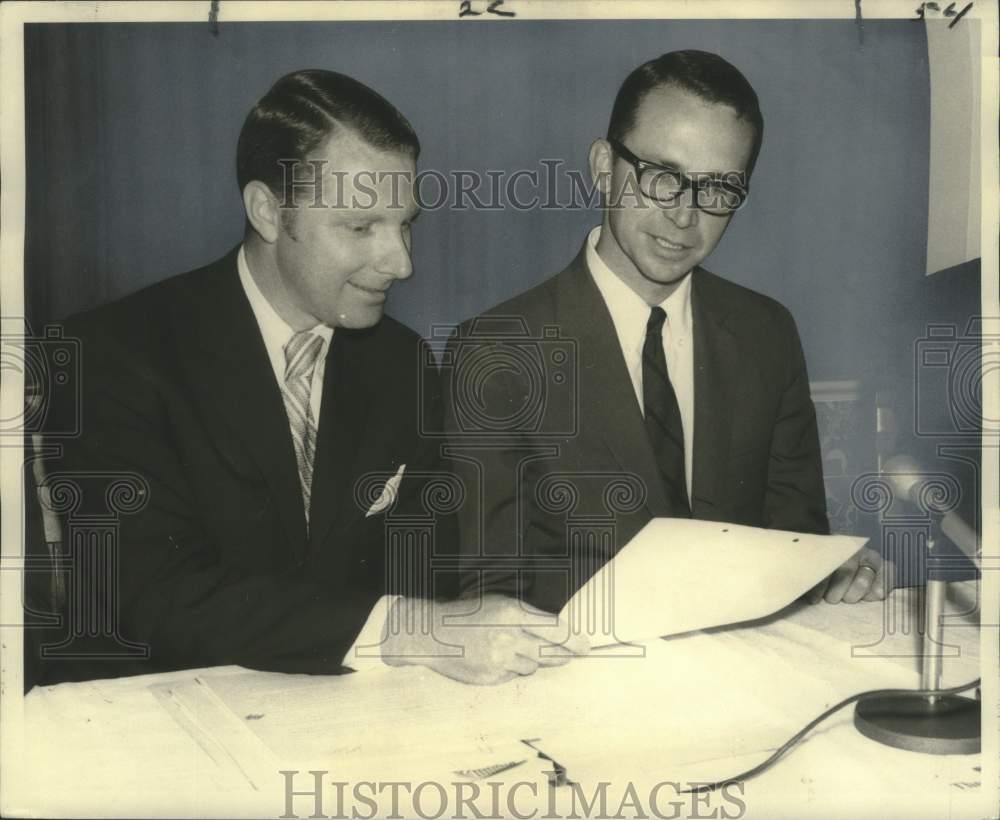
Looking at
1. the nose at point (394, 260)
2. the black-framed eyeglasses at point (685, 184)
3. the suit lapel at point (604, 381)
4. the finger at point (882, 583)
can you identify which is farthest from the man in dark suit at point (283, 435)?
the finger at point (882, 583)

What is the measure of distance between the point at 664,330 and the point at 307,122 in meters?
0.60

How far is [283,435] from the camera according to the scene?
59.5 inches

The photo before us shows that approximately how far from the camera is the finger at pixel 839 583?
5.22 feet

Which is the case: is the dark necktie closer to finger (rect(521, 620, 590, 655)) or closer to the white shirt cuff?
finger (rect(521, 620, 590, 655))

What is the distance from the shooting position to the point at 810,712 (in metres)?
1.49

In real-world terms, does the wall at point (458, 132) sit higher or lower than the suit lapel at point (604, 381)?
higher

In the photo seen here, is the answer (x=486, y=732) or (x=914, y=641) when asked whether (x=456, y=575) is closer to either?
(x=486, y=732)

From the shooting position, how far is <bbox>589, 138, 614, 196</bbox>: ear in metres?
1.54

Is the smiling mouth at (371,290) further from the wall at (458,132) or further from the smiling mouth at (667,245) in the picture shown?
the smiling mouth at (667,245)

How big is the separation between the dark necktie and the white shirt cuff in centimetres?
46

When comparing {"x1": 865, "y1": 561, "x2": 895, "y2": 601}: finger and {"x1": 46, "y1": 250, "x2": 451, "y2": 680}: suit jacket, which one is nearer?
{"x1": 46, "y1": 250, "x2": 451, "y2": 680}: suit jacket

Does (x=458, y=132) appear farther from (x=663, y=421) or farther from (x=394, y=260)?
(x=663, y=421)

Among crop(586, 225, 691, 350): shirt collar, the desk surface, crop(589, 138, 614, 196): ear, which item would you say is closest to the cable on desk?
the desk surface

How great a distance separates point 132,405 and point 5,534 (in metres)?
0.29
